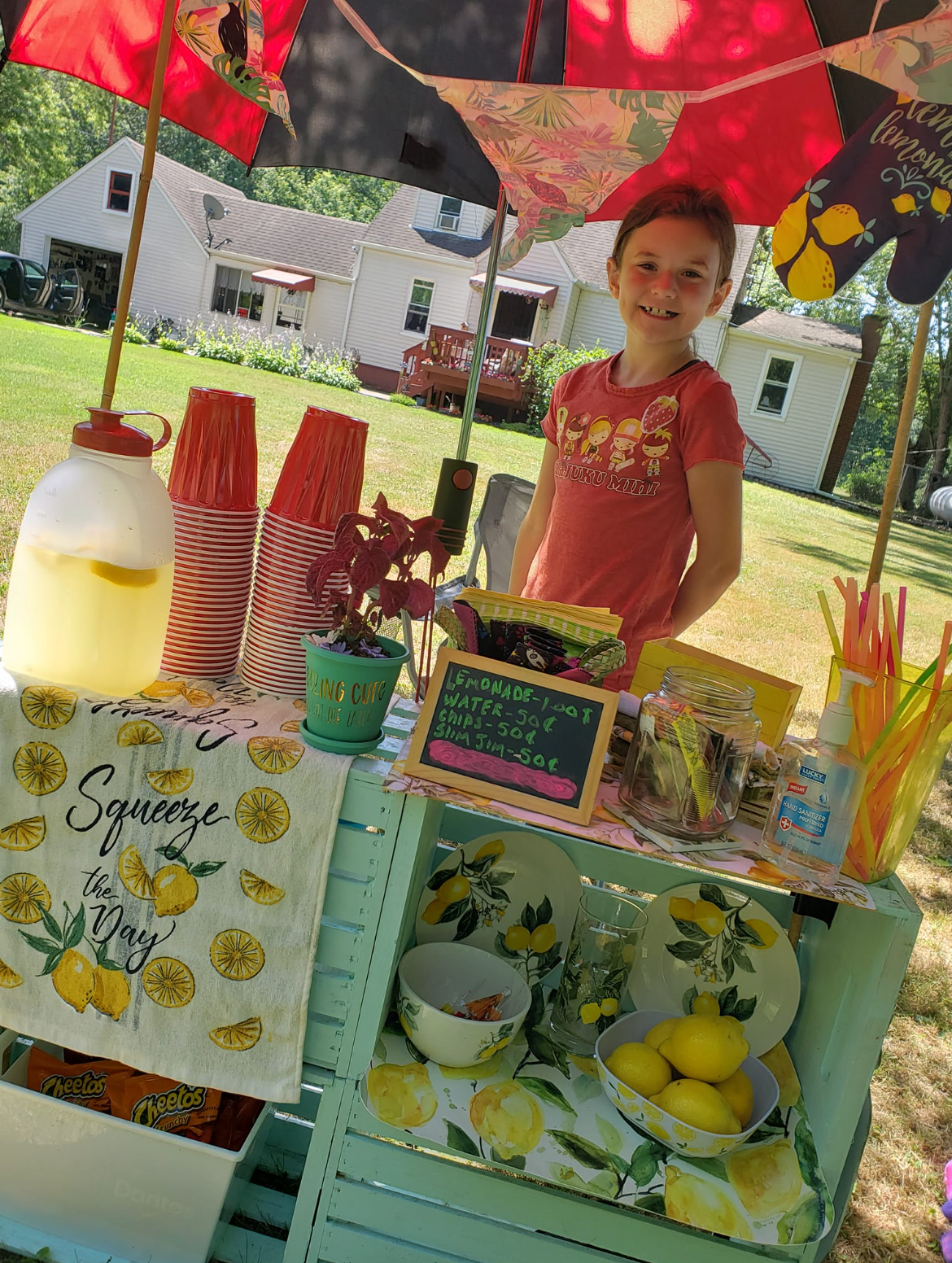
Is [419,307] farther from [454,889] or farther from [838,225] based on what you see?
[454,889]

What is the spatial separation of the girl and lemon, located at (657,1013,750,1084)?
24.8 inches

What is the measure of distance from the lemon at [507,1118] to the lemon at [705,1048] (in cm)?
21

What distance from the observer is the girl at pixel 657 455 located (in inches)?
72.3

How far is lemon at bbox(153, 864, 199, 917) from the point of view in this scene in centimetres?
131

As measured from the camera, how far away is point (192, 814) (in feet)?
4.26

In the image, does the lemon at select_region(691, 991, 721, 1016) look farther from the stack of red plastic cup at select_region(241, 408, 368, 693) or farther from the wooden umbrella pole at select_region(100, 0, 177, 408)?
the wooden umbrella pole at select_region(100, 0, 177, 408)

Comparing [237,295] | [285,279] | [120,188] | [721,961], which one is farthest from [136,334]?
[721,961]

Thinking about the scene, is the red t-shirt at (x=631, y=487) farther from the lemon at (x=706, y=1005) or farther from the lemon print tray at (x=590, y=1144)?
the lemon print tray at (x=590, y=1144)

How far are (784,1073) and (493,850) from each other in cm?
58

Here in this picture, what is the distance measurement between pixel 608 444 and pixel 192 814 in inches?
44.4

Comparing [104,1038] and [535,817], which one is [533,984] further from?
[104,1038]

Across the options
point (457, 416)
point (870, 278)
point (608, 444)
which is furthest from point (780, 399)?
point (608, 444)

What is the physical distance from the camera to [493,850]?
5.52ft

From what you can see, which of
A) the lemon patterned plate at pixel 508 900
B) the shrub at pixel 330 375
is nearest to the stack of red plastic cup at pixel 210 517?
the lemon patterned plate at pixel 508 900
